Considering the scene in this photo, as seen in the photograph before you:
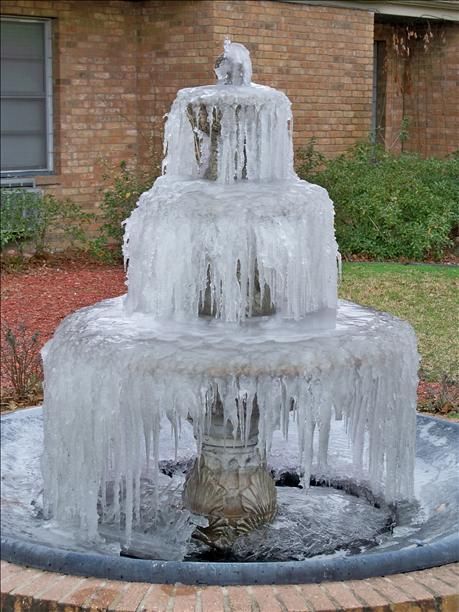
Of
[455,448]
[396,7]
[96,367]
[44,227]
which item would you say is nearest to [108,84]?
[44,227]

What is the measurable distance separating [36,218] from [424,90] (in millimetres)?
7602

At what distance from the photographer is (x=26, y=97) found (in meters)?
12.6

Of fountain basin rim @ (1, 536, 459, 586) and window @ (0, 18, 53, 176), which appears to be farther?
window @ (0, 18, 53, 176)

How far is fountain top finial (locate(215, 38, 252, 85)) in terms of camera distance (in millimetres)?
4582

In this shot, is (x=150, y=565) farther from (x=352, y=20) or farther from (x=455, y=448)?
(x=352, y=20)

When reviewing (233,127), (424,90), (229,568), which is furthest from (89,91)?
(229,568)

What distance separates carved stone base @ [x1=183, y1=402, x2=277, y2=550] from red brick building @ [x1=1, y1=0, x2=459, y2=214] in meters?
8.20

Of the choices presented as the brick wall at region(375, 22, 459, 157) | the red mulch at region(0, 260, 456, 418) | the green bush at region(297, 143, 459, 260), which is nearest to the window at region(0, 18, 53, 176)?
the red mulch at region(0, 260, 456, 418)

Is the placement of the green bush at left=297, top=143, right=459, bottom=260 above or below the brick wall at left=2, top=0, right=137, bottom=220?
below

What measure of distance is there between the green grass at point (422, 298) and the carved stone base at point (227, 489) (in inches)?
121

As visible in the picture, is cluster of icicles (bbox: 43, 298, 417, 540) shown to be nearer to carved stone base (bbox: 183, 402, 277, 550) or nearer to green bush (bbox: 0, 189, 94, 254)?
carved stone base (bbox: 183, 402, 277, 550)

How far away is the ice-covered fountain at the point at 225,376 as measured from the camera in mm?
3881

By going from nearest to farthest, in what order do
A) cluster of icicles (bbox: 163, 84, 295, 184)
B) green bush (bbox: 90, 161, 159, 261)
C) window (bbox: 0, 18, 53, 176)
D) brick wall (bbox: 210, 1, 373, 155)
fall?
cluster of icicles (bbox: 163, 84, 295, 184) < green bush (bbox: 90, 161, 159, 261) < window (bbox: 0, 18, 53, 176) < brick wall (bbox: 210, 1, 373, 155)

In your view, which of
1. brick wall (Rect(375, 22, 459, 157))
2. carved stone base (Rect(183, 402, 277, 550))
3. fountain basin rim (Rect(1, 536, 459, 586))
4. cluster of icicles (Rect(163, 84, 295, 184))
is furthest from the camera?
brick wall (Rect(375, 22, 459, 157))
